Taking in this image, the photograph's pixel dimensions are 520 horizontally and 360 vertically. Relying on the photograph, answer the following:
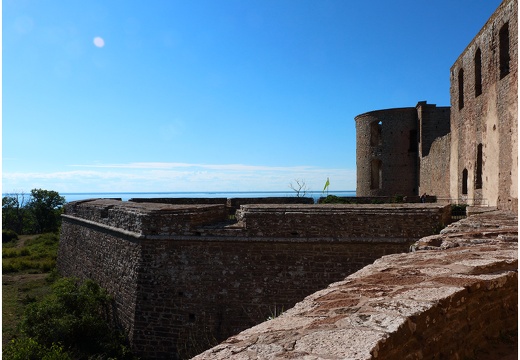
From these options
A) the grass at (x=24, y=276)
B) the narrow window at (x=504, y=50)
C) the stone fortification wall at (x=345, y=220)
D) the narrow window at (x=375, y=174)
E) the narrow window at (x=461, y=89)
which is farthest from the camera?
the narrow window at (x=375, y=174)

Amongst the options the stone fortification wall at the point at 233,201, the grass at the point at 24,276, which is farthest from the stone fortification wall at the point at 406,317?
the stone fortification wall at the point at 233,201

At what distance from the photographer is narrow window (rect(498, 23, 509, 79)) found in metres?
9.93

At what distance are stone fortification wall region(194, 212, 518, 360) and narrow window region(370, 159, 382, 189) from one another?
74.2 feet

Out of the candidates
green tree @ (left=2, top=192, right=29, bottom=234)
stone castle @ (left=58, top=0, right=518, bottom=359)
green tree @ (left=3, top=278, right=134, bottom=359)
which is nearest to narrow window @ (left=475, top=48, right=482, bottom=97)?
stone castle @ (left=58, top=0, right=518, bottom=359)

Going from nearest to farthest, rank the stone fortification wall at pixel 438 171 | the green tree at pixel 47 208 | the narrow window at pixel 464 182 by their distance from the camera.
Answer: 1. the narrow window at pixel 464 182
2. the stone fortification wall at pixel 438 171
3. the green tree at pixel 47 208

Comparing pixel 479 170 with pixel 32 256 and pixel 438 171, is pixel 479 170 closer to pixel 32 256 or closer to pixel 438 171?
pixel 438 171

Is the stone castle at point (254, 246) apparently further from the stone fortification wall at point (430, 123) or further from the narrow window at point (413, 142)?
the narrow window at point (413, 142)

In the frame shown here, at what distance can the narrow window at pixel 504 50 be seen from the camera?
32.6 ft

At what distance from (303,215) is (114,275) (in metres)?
5.10

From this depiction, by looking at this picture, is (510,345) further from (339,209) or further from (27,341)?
(27,341)

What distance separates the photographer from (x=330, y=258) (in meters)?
8.88

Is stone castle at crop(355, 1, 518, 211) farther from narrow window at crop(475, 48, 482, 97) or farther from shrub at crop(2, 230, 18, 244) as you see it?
shrub at crop(2, 230, 18, 244)

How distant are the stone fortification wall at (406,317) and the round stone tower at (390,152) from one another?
2169 centimetres

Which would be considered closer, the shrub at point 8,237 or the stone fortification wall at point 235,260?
the stone fortification wall at point 235,260
